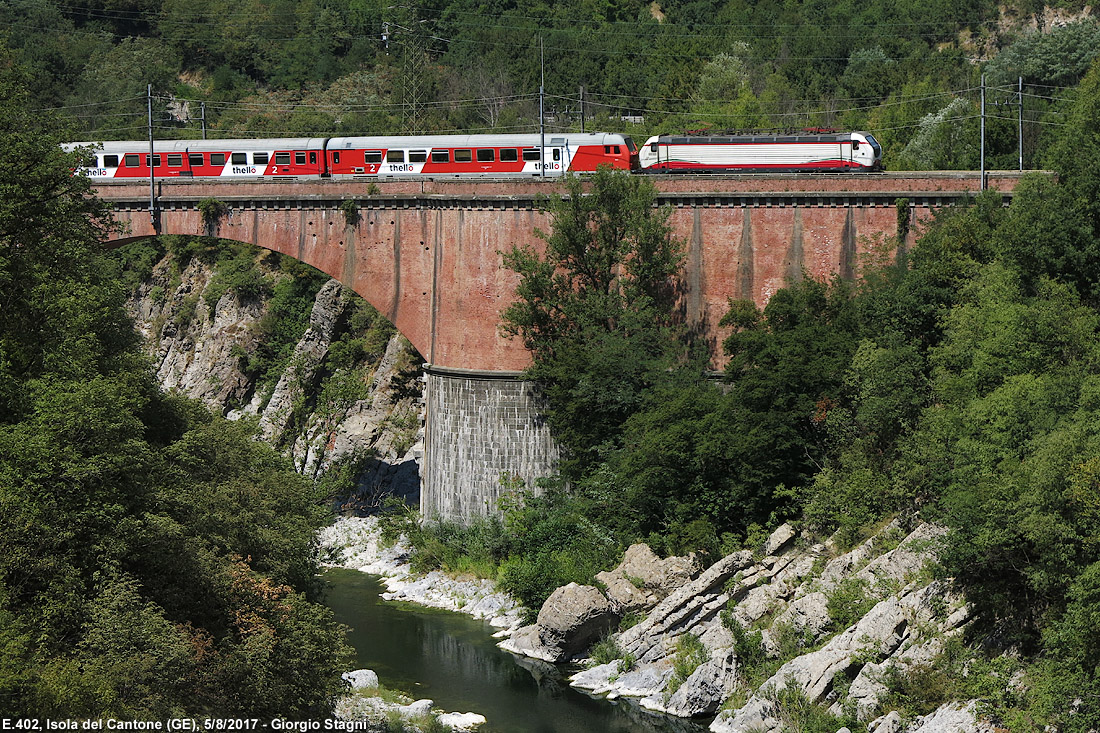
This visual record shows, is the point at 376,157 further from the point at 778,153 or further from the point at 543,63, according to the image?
the point at 543,63

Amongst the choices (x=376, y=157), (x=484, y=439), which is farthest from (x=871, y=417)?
(x=376, y=157)

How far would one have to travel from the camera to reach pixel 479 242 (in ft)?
168

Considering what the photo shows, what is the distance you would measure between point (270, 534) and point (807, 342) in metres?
19.4

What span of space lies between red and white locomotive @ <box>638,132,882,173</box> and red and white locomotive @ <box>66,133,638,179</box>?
3.41m

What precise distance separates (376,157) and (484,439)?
13699mm

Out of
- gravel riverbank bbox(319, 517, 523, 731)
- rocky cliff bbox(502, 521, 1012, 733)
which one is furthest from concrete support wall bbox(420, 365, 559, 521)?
rocky cliff bbox(502, 521, 1012, 733)

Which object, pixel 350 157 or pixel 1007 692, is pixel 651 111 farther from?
pixel 1007 692

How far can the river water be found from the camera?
121 feet

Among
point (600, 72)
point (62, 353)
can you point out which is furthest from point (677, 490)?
point (600, 72)

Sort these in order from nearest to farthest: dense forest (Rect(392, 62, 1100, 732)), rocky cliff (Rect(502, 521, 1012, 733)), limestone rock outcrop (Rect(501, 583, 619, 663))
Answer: dense forest (Rect(392, 62, 1100, 732)), rocky cliff (Rect(502, 521, 1012, 733)), limestone rock outcrop (Rect(501, 583, 619, 663))

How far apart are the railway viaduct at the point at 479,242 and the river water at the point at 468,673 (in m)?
5.37

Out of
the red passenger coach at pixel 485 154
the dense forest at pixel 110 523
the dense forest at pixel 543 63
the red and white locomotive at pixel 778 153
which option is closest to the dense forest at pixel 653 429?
the dense forest at pixel 110 523

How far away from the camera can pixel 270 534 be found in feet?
108

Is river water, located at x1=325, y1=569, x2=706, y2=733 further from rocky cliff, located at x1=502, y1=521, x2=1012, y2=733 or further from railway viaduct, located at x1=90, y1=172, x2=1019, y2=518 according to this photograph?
railway viaduct, located at x1=90, y1=172, x2=1019, y2=518
